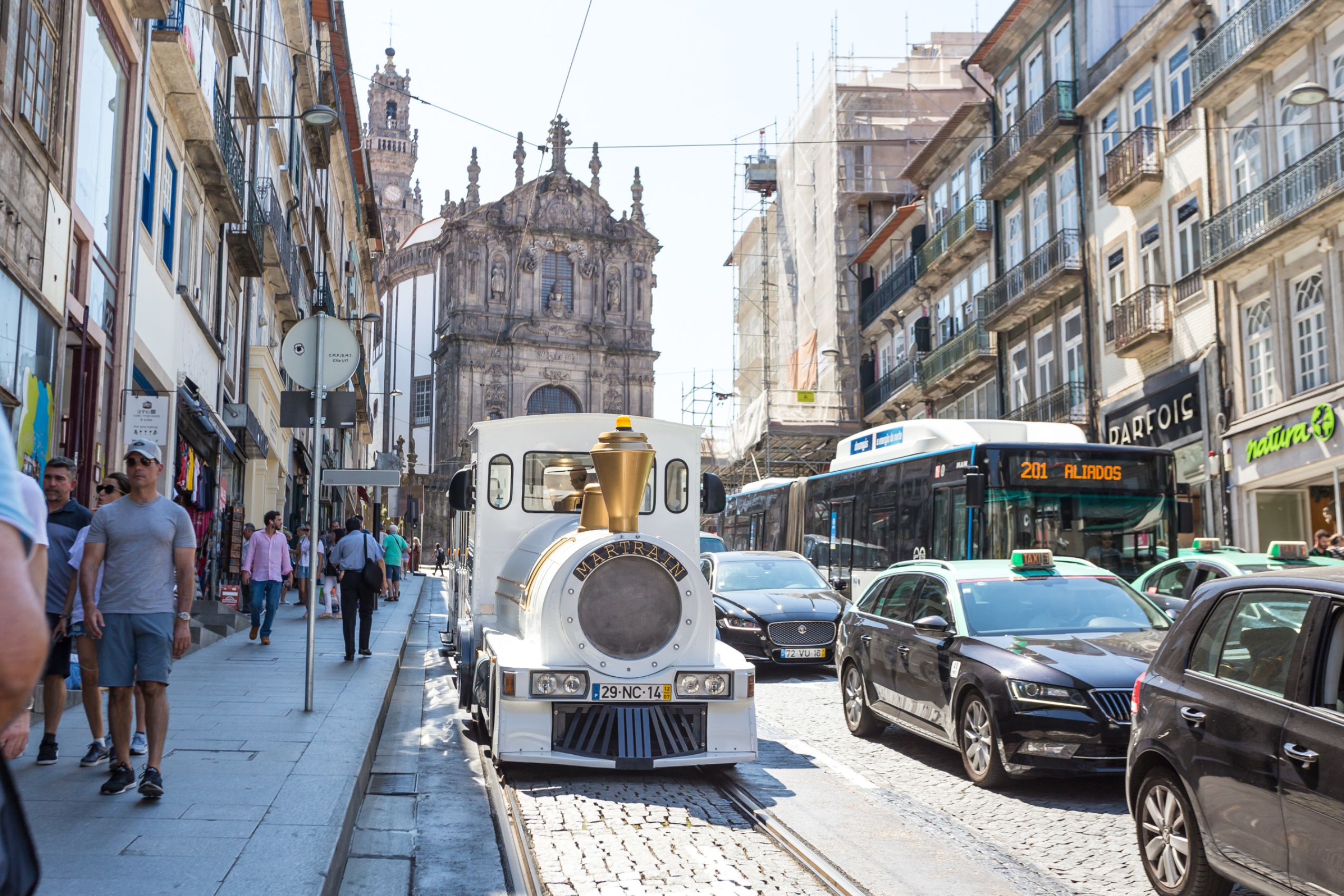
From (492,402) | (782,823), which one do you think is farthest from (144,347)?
Result: (492,402)

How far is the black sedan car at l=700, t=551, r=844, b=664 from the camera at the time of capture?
49.0 ft

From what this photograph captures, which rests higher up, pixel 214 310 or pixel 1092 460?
pixel 214 310

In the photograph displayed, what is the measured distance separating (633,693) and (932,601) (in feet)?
8.81

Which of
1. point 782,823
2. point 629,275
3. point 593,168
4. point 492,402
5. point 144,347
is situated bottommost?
point 782,823

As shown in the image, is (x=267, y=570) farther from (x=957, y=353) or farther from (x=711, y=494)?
(x=957, y=353)

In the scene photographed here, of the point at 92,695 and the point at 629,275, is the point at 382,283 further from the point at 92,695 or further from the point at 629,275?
the point at 92,695

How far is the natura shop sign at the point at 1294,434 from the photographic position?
63.6 feet

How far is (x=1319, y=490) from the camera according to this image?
2095 cm

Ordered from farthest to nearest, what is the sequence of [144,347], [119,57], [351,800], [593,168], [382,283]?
[382,283] → [593,168] → [144,347] → [119,57] → [351,800]

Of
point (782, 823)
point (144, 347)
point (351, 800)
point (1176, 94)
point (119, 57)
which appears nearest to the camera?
point (351, 800)

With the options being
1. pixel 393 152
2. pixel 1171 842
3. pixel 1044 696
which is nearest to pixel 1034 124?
pixel 1044 696

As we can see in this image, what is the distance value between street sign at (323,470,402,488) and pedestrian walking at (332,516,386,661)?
7.74ft

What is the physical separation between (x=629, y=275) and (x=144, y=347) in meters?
59.1

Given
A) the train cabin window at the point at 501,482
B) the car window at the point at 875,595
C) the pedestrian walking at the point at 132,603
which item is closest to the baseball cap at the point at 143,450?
the pedestrian walking at the point at 132,603
